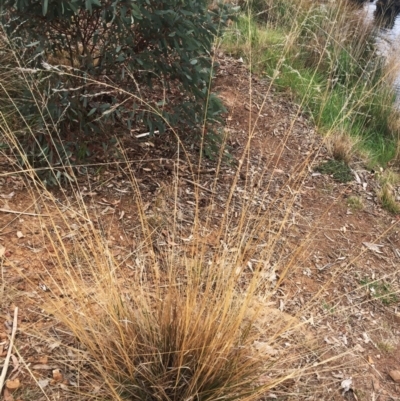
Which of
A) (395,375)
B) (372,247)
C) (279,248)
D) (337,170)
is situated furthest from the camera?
(337,170)

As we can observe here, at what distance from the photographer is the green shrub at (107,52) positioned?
8.43ft

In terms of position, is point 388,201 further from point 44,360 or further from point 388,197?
point 44,360

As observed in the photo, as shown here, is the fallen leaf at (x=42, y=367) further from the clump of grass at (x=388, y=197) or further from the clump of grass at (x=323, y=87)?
the clump of grass at (x=323, y=87)

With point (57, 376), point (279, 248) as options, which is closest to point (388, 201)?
point (279, 248)

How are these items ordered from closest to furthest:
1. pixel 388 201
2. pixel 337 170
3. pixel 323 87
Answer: pixel 388 201
pixel 337 170
pixel 323 87

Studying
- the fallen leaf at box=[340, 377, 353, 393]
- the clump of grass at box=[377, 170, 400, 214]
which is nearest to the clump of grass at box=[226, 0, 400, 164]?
the clump of grass at box=[377, 170, 400, 214]

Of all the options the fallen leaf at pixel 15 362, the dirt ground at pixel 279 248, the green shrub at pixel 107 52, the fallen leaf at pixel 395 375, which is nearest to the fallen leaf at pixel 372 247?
the dirt ground at pixel 279 248

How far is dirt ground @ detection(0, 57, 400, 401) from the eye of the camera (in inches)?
82.0

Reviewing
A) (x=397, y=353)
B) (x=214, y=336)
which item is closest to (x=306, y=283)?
(x=397, y=353)

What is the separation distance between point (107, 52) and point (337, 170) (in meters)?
2.18

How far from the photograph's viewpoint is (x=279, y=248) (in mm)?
3061

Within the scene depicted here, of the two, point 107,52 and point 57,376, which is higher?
point 107,52

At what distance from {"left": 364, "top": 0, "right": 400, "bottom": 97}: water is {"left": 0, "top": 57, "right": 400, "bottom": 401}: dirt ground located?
145 cm

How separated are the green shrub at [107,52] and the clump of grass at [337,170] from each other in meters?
1.40
